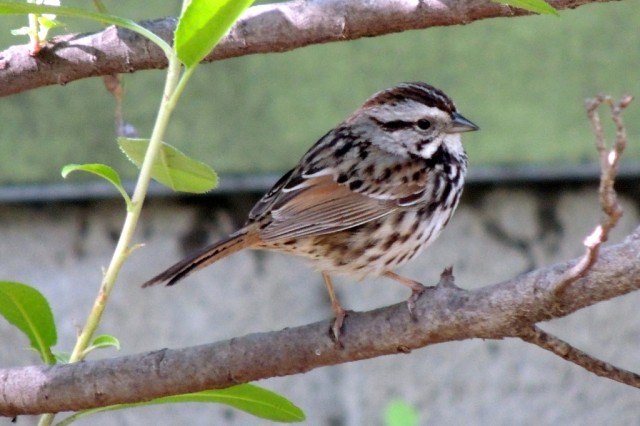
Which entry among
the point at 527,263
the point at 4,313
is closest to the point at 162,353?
the point at 4,313

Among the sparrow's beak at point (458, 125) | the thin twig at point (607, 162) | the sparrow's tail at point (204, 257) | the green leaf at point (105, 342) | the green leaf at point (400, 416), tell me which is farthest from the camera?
the sparrow's beak at point (458, 125)

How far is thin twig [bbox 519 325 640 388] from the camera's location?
187 centimetres

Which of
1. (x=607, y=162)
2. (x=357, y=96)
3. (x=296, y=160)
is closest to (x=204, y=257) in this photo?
(x=296, y=160)

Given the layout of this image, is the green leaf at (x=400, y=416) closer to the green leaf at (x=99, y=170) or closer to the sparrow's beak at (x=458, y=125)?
the green leaf at (x=99, y=170)

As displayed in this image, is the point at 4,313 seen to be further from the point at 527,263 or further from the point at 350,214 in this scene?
the point at 527,263

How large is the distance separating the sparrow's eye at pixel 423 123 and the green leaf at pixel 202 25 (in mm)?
1836

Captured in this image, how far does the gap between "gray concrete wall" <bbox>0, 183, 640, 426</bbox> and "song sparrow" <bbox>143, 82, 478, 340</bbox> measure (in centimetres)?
88

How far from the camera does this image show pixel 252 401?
215cm

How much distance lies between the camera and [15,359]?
170 inches

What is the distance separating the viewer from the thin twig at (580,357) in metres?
1.87

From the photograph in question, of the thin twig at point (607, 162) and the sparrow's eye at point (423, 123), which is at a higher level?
the sparrow's eye at point (423, 123)

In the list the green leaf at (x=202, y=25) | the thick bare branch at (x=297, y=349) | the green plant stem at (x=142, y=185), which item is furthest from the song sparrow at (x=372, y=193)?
the green leaf at (x=202, y=25)

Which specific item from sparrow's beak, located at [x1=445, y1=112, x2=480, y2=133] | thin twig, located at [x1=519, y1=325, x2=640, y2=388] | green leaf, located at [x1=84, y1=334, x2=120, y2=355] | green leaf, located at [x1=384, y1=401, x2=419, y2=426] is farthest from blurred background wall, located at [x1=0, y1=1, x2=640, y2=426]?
green leaf, located at [x1=384, y1=401, x2=419, y2=426]

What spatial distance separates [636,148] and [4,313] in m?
2.91
